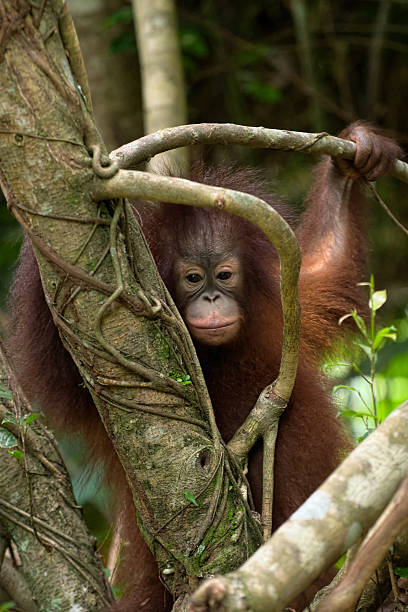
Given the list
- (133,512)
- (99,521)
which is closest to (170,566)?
(133,512)

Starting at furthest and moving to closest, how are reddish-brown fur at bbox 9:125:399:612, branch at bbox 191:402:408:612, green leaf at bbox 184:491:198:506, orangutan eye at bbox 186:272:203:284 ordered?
1. orangutan eye at bbox 186:272:203:284
2. reddish-brown fur at bbox 9:125:399:612
3. green leaf at bbox 184:491:198:506
4. branch at bbox 191:402:408:612

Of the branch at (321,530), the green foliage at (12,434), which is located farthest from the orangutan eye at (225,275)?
the branch at (321,530)

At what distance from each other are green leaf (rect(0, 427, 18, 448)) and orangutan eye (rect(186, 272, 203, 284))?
973 millimetres

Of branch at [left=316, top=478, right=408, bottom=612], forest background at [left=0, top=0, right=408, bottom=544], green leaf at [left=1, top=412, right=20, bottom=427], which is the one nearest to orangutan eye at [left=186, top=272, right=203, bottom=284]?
green leaf at [left=1, top=412, right=20, bottom=427]

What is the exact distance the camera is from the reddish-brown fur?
9.91 ft

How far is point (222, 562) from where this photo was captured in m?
2.32

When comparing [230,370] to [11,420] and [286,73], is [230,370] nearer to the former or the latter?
Result: [11,420]

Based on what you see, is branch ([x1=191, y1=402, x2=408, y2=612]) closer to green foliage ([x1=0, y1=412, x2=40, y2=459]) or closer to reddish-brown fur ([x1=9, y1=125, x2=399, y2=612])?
green foliage ([x1=0, y1=412, x2=40, y2=459])

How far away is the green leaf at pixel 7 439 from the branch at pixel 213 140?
37.4 inches

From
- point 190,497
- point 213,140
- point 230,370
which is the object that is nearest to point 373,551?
point 190,497

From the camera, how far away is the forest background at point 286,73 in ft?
20.6

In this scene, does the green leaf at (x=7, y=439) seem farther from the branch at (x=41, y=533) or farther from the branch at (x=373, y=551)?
the branch at (x=373, y=551)

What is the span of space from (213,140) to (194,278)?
2.39ft

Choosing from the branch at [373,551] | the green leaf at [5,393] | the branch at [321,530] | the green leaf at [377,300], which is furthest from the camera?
the green leaf at [5,393]
